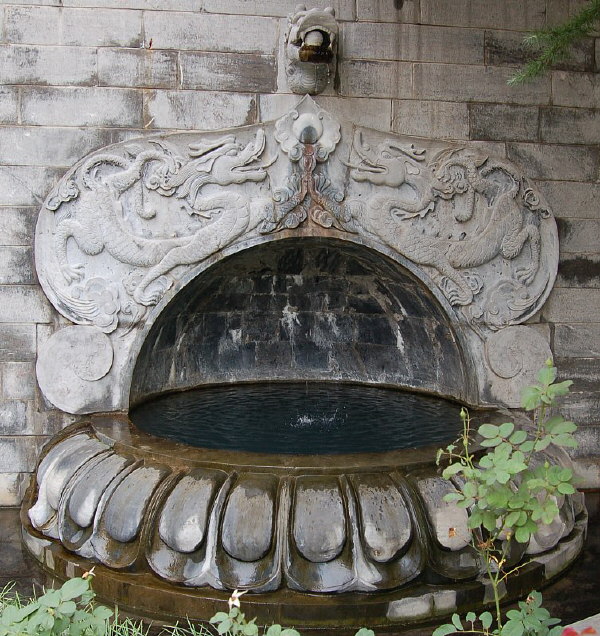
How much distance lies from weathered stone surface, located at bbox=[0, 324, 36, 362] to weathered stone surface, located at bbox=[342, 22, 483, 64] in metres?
2.48

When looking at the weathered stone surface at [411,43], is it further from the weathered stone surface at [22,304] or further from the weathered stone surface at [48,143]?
the weathered stone surface at [22,304]

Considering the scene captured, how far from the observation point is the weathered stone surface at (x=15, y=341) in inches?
173

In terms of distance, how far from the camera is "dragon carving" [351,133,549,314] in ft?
15.0

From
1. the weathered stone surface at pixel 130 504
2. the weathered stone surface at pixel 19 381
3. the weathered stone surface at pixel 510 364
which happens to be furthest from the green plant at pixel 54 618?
the weathered stone surface at pixel 510 364

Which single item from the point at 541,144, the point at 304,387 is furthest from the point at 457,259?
the point at 304,387

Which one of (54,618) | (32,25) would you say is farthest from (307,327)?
(54,618)

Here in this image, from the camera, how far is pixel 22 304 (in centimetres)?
441

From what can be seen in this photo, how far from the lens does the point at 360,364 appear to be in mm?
5758

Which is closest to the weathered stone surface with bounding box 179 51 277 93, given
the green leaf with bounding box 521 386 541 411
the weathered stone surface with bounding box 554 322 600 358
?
the weathered stone surface with bounding box 554 322 600 358

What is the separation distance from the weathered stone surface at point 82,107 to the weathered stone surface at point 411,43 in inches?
51.7

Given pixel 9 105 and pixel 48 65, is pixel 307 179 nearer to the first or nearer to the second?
pixel 48 65

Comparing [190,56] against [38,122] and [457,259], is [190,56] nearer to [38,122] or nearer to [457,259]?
[38,122]

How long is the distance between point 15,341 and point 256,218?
157 centimetres

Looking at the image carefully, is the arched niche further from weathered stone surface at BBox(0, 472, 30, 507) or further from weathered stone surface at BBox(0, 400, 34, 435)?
weathered stone surface at BBox(0, 472, 30, 507)
